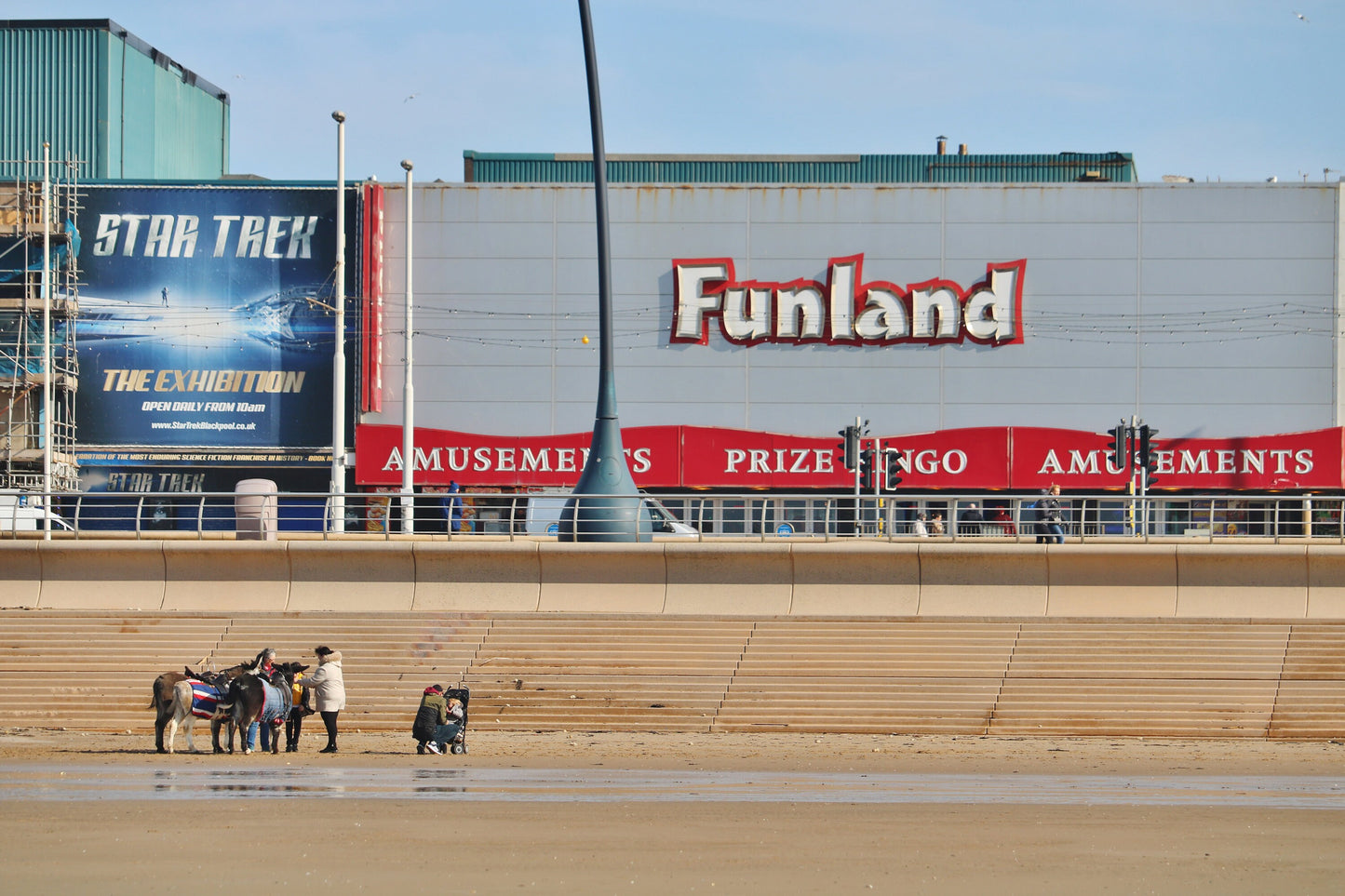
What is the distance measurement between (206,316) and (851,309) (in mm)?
18876

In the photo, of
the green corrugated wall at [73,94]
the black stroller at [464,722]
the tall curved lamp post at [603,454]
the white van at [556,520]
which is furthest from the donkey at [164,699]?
the green corrugated wall at [73,94]

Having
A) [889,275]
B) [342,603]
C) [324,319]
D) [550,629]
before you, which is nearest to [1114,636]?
[550,629]

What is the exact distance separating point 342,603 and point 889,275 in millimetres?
24687

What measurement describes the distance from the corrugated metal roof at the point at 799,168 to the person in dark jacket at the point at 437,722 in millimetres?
37870

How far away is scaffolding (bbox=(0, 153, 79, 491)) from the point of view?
44.7m

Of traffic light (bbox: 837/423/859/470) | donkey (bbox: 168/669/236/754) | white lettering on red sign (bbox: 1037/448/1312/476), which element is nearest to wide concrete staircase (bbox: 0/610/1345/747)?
donkey (bbox: 168/669/236/754)

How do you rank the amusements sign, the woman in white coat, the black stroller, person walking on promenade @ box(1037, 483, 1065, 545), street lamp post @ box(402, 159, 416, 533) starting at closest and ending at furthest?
1. the black stroller
2. the woman in white coat
3. person walking on promenade @ box(1037, 483, 1065, 545)
4. street lamp post @ box(402, 159, 416, 533)
5. the amusements sign

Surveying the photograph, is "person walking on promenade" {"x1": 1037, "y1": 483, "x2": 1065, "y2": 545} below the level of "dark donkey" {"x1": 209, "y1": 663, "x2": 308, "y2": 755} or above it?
above

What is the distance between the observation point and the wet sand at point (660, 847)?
389 inches

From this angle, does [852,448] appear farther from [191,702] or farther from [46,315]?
[46,315]

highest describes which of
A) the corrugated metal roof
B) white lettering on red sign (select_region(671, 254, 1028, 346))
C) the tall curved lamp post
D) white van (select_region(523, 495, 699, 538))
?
the corrugated metal roof

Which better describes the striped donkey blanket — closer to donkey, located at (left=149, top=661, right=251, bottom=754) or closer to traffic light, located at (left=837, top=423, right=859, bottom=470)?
donkey, located at (left=149, top=661, right=251, bottom=754)

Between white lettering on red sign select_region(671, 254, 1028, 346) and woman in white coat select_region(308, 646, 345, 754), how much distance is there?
28.0 m

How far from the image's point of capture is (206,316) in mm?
45781
